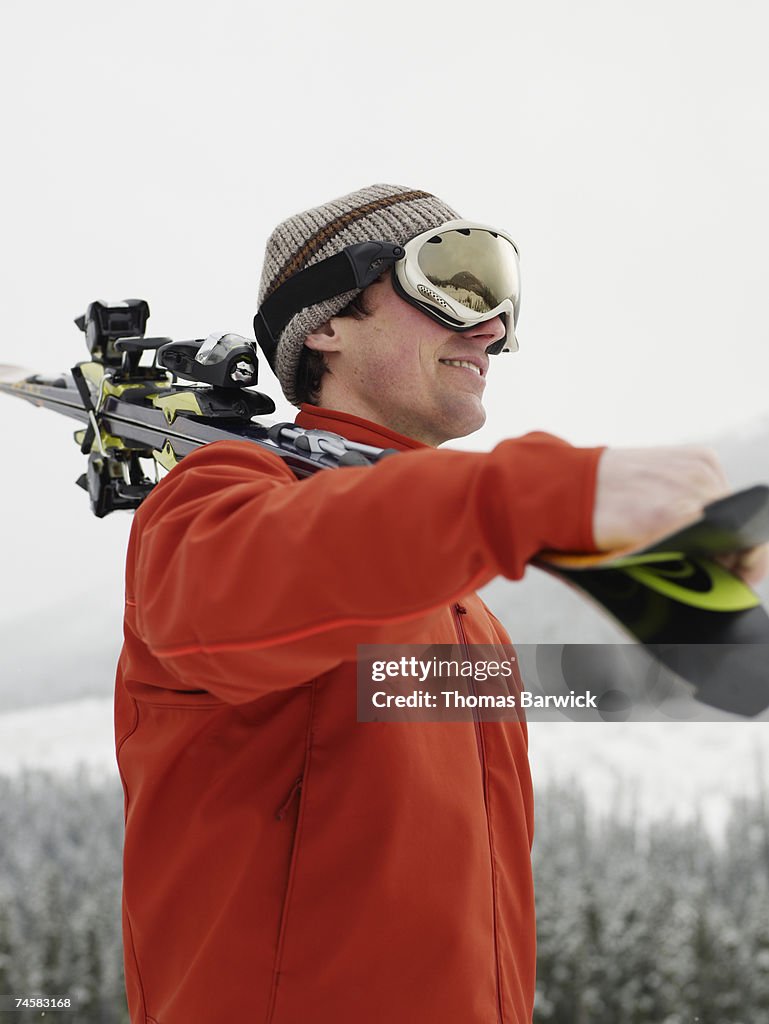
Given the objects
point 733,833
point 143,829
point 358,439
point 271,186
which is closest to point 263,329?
point 358,439

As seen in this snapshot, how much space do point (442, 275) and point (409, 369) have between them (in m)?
0.11

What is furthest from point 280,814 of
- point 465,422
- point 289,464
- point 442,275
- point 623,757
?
point 623,757

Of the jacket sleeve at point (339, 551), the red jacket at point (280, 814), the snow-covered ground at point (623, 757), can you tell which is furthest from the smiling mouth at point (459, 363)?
the snow-covered ground at point (623, 757)

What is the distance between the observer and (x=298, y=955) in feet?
3.05

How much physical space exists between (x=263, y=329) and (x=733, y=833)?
7.11 m

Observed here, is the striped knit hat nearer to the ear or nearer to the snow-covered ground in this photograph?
the ear

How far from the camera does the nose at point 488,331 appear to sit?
3.89 feet

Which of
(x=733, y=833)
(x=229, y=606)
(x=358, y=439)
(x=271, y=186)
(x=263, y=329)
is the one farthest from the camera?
(x=733, y=833)

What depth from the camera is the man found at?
623mm

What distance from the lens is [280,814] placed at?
0.94m

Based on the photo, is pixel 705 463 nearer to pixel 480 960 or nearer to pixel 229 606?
pixel 229 606

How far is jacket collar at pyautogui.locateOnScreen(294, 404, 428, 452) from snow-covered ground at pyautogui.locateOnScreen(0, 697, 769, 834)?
542cm

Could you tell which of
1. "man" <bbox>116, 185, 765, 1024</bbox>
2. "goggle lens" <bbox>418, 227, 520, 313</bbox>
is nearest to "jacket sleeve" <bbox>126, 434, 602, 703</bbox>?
"man" <bbox>116, 185, 765, 1024</bbox>

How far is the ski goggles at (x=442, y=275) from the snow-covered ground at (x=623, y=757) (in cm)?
542
